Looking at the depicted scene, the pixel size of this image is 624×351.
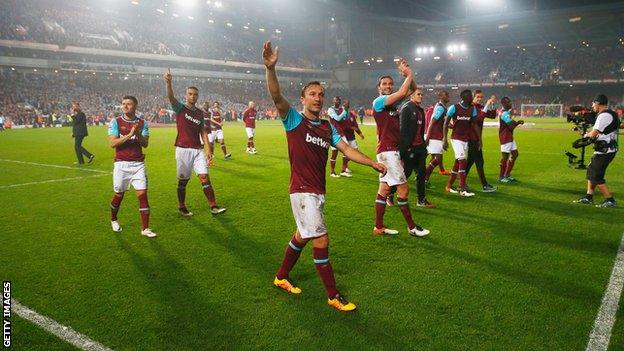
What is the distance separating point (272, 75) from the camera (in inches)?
147

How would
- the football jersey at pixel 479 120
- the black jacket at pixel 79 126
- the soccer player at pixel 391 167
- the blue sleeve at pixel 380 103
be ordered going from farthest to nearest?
the black jacket at pixel 79 126 < the football jersey at pixel 479 120 < the soccer player at pixel 391 167 < the blue sleeve at pixel 380 103

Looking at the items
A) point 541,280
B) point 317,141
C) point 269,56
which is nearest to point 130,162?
point 317,141

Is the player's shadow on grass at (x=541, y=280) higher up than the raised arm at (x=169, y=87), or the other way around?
the raised arm at (x=169, y=87)

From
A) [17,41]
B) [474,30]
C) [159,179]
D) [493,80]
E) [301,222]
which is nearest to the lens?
[301,222]

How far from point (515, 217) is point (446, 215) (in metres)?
1.21

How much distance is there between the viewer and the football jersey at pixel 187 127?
7.68m

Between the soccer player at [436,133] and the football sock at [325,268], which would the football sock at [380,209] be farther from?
the soccer player at [436,133]

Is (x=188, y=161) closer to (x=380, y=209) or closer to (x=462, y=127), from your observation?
(x=380, y=209)

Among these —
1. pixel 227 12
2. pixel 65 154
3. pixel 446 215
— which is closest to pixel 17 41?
pixel 227 12

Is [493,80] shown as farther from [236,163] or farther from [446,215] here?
[446,215]

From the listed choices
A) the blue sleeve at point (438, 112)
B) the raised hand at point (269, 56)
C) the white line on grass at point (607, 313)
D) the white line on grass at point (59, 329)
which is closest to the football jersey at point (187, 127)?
the white line on grass at point (59, 329)

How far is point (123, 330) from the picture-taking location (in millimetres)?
3775

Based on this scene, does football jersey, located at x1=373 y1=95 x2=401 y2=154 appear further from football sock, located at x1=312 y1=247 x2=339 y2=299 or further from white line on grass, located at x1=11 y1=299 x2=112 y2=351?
white line on grass, located at x1=11 y1=299 x2=112 y2=351

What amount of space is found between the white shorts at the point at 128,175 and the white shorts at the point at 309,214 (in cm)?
355
